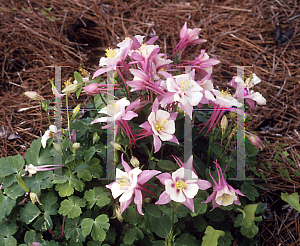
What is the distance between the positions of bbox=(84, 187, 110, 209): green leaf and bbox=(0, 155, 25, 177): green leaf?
36 cm

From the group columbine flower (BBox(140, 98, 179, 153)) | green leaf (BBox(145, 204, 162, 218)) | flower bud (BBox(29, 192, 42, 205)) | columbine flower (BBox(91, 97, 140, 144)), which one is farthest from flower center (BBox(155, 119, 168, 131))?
flower bud (BBox(29, 192, 42, 205))

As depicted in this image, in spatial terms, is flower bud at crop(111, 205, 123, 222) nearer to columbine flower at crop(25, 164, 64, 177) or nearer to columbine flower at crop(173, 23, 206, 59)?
columbine flower at crop(25, 164, 64, 177)

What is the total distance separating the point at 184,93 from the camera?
107 centimetres

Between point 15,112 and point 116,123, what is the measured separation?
5.23 ft

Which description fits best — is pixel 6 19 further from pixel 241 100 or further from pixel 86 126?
pixel 241 100

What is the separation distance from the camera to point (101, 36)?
2.96 meters

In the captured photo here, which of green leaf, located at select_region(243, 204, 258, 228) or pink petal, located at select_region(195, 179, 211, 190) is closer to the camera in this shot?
pink petal, located at select_region(195, 179, 211, 190)

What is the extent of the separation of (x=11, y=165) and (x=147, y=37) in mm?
1959

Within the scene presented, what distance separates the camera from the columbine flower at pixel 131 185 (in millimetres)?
1007

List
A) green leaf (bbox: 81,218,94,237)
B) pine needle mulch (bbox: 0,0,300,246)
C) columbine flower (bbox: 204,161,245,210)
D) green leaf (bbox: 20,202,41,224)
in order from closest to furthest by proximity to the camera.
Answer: columbine flower (bbox: 204,161,245,210)
green leaf (bbox: 81,218,94,237)
green leaf (bbox: 20,202,41,224)
pine needle mulch (bbox: 0,0,300,246)

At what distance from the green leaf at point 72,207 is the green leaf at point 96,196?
0.10ft

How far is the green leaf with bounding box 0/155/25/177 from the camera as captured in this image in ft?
4.46

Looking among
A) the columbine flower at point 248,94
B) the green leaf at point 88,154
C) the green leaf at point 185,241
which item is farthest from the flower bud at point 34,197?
the columbine flower at point 248,94

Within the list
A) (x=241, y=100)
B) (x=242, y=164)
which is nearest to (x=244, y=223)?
(x=242, y=164)
